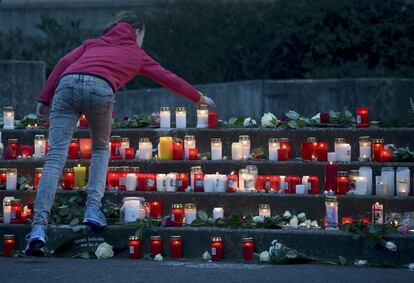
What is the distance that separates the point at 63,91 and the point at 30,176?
1.78 metres

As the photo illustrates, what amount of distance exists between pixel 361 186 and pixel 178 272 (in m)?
1.95

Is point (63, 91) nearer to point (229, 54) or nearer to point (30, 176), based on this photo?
point (30, 176)

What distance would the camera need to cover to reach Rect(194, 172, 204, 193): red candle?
441 inches

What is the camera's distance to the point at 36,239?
10023 millimetres

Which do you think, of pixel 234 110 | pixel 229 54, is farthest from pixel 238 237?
pixel 229 54

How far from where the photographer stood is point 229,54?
18.0 m

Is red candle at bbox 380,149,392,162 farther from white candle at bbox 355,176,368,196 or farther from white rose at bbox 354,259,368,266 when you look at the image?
white rose at bbox 354,259,368,266

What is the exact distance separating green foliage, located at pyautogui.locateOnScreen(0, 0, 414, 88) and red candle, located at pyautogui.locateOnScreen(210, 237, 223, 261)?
7.09 metres

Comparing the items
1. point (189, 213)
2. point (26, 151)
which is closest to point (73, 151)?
point (26, 151)

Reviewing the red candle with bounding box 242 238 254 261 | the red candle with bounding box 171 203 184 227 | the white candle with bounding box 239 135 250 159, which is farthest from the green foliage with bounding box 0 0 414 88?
the red candle with bounding box 242 238 254 261

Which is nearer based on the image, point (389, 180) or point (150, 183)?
point (389, 180)

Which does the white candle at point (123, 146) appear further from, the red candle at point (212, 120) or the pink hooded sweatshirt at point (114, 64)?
the pink hooded sweatshirt at point (114, 64)

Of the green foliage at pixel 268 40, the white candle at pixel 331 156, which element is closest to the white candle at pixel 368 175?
the white candle at pixel 331 156

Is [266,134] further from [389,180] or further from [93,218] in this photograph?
[93,218]
